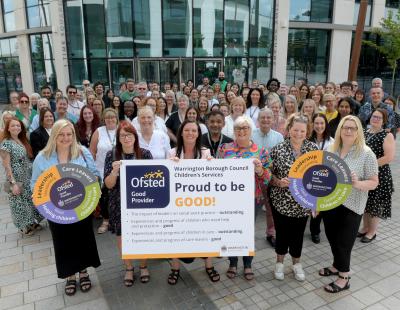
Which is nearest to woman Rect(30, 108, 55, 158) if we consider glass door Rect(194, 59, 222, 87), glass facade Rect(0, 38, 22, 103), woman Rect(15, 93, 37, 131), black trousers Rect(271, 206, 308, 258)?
woman Rect(15, 93, 37, 131)

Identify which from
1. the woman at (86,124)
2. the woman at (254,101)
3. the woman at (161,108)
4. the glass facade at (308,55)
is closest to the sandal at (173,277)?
the woman at (86,124)

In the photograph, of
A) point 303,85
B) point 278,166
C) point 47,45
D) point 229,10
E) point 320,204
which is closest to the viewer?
point 320,204

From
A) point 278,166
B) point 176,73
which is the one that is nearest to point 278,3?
point 176,73

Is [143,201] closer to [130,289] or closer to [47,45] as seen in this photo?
[130,289]

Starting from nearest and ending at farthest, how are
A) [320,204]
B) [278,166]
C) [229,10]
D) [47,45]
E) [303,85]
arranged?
[320,204]
[278,166]
[303,85]
[229,10]
[47,45]

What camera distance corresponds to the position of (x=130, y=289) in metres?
3.85

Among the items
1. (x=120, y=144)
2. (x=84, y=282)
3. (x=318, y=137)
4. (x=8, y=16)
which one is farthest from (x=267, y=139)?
(x=8, y=16)

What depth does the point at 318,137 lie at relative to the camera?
15.9ft

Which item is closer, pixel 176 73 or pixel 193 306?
pixel 193 306

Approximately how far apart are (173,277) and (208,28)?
1474 cm

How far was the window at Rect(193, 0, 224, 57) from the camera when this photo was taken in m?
16.1

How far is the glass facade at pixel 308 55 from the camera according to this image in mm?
18500

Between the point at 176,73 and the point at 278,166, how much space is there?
13.8 metres

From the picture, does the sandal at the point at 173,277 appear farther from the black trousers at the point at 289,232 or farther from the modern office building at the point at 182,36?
the modern office building at the point at 182,36
